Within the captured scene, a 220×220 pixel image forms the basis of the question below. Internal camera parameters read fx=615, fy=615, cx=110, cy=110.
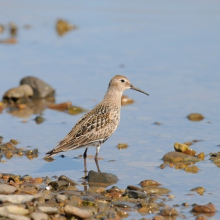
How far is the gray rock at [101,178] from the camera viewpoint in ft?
34.7

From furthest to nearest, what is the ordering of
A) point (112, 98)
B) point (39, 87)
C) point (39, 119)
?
point (39, 87) → point (39, 119) → point (112, 98)

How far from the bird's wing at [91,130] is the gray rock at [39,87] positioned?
4.57 meters

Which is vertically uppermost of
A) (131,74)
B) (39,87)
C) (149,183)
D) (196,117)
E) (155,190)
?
(131,74)

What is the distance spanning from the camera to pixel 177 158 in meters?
11.7

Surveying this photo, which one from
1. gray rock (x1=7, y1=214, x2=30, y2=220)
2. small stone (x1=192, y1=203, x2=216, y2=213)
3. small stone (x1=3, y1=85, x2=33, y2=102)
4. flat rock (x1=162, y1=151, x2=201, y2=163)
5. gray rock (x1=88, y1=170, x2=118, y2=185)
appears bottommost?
gray rock (x1=7, y1=214, x2=30, y2=220)

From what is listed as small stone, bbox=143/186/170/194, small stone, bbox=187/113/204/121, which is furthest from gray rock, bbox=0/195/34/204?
small stone, bbox=187/113/204/121

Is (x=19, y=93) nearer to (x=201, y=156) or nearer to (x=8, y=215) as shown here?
(x=201, y=156)

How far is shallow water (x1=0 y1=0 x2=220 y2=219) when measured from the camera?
1155 cm

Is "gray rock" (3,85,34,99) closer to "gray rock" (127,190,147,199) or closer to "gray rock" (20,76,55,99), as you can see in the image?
"gray rock" (20,76,55,99)

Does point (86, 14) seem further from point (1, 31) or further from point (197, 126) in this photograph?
point (197, 126)

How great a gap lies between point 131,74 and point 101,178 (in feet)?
24.8

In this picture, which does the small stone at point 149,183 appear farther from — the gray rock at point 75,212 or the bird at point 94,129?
the gray rock at point 75,212

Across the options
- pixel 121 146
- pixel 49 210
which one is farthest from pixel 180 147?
pixel 49 210

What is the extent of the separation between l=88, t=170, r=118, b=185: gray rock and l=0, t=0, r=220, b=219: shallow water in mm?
197
